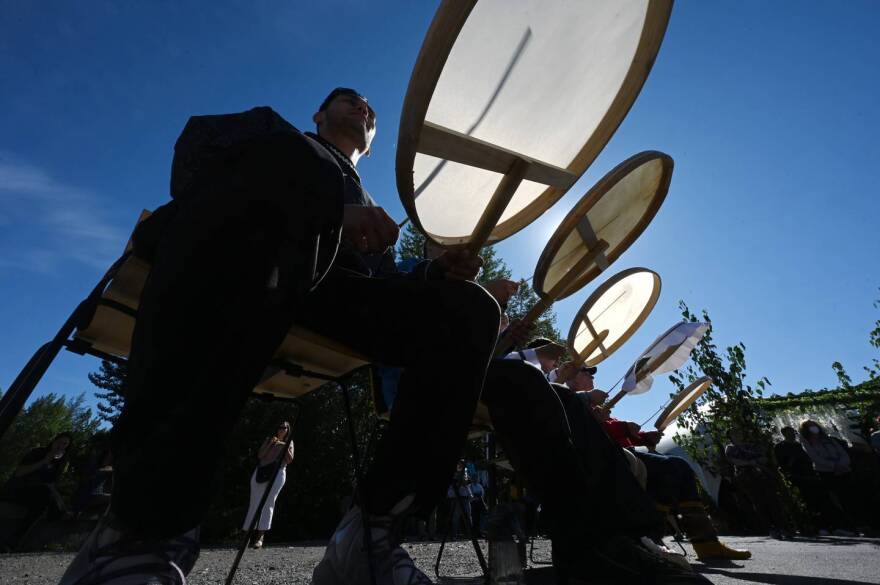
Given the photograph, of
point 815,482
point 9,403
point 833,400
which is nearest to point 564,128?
point 9,403

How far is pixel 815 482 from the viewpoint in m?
7.77

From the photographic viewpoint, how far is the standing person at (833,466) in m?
7.78

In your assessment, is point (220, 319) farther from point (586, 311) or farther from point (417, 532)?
point (417, 532)

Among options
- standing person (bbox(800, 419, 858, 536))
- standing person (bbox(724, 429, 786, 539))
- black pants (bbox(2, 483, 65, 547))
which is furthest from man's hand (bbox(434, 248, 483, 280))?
standing person (bbox(800, 419, 858, 536))

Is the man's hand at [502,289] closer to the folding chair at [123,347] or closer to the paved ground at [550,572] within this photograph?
the folding chair at [123,347]

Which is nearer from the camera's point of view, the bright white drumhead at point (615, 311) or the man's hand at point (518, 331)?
the man's hand at point (518, 331)

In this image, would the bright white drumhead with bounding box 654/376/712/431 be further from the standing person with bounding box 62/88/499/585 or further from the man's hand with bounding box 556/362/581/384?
the standing person with bounding box 62/88/499/585

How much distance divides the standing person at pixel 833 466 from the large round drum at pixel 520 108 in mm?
9214

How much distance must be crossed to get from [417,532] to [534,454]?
1078 centimetres

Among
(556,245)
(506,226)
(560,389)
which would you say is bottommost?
(560,389)

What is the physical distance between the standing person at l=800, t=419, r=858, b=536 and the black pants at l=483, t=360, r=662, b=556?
8764mm

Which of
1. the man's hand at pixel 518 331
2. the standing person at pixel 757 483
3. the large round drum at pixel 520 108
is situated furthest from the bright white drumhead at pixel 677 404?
the large round drum at pixel 520 108

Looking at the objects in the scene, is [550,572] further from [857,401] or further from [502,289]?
[857,401]

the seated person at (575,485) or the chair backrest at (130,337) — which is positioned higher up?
the chair backrest at (130,337)
